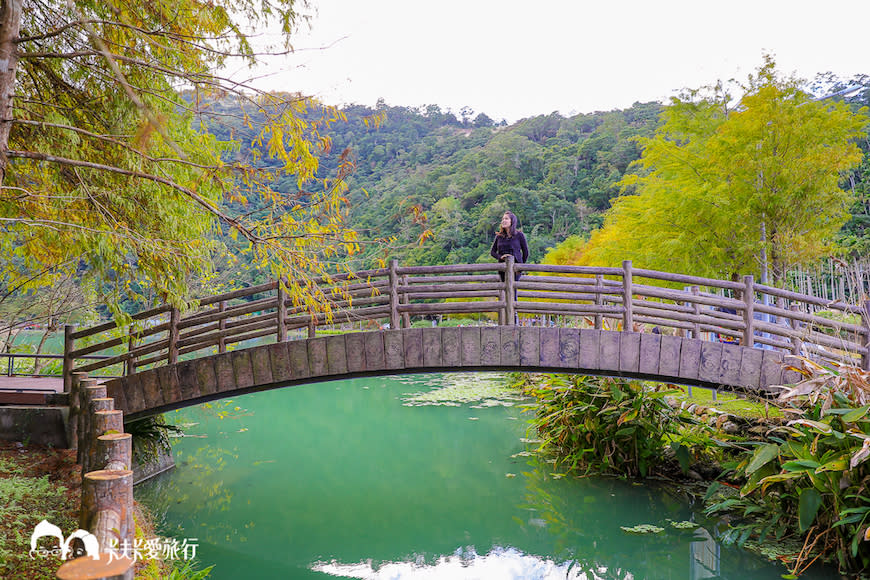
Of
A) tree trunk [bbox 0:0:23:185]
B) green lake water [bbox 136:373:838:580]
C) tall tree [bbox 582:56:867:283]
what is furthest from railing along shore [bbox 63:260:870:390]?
tall tree [bbox 582:56:867:283]

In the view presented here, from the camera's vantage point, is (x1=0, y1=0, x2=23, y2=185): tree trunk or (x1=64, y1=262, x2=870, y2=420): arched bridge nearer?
(x1=0, y1=0, x2=23, y2=185): tree trunk

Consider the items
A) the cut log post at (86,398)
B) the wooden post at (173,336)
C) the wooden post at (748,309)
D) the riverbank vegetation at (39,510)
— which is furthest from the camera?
the wooden post at (173,336)

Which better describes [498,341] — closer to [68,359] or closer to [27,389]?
[68,359]

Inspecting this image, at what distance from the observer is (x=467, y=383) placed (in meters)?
17.0

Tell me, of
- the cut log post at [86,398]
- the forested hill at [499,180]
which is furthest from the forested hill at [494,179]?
the cut log post at [86,398]

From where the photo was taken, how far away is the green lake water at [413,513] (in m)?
5.64

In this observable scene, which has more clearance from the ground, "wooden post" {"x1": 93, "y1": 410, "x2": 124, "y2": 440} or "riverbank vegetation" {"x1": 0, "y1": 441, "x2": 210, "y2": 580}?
"wooden post" {"x1": 93, "y1": 410, "x2": 124, "y2": 440}

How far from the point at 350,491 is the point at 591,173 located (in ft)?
96.0

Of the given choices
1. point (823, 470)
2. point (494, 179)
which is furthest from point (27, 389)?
point (494, 179)

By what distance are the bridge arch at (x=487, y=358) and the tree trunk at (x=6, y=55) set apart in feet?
10.1

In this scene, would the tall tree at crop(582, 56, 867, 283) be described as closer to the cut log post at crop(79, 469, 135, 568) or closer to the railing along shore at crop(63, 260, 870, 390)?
the railing along shore at crop(63, 260, 870, 390)

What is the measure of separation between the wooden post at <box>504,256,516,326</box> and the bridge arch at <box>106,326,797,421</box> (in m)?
0.10

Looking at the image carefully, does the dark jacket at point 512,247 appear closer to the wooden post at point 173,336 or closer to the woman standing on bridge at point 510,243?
the woman standing on bridge at point 510,243

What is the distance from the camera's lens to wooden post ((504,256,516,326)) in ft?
19.7
